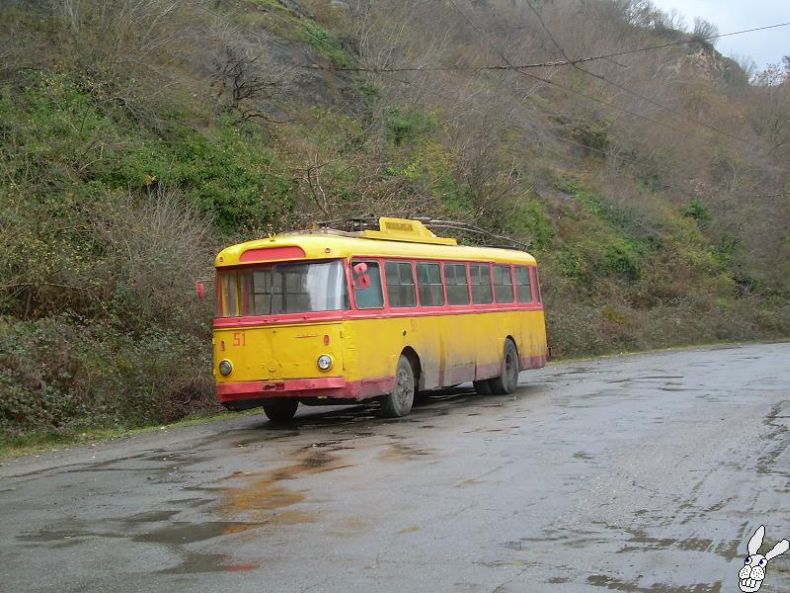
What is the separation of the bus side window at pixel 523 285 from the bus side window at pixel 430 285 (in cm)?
415

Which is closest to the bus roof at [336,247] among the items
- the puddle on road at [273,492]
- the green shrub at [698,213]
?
the puddle on road at [273,492]

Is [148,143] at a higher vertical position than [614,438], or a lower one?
higher

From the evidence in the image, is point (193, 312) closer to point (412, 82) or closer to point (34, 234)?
point (34, 234)

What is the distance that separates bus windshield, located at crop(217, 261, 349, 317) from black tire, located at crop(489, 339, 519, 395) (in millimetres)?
6191

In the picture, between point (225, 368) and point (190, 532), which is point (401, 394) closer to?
point (225, 368)

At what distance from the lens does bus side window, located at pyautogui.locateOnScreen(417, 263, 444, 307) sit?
1827 centimetres

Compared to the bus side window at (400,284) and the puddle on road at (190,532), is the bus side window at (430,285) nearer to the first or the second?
the bus side window at (400,284)

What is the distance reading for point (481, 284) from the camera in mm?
20766

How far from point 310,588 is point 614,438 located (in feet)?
24.5

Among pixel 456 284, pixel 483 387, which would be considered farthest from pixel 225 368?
pixel 483 387

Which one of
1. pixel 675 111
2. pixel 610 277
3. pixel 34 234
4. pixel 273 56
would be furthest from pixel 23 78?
pixel 675 111

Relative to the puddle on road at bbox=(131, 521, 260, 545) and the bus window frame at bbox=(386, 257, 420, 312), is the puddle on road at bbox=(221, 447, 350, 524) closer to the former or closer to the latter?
the puddle on road at bbox=(131, 521, 260, 545)

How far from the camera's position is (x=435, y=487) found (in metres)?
10.2

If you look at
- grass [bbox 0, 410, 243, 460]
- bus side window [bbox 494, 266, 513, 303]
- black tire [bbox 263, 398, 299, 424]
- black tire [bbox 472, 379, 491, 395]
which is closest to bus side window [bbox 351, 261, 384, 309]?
black tire [bbox 263, 398, 299, 424]
